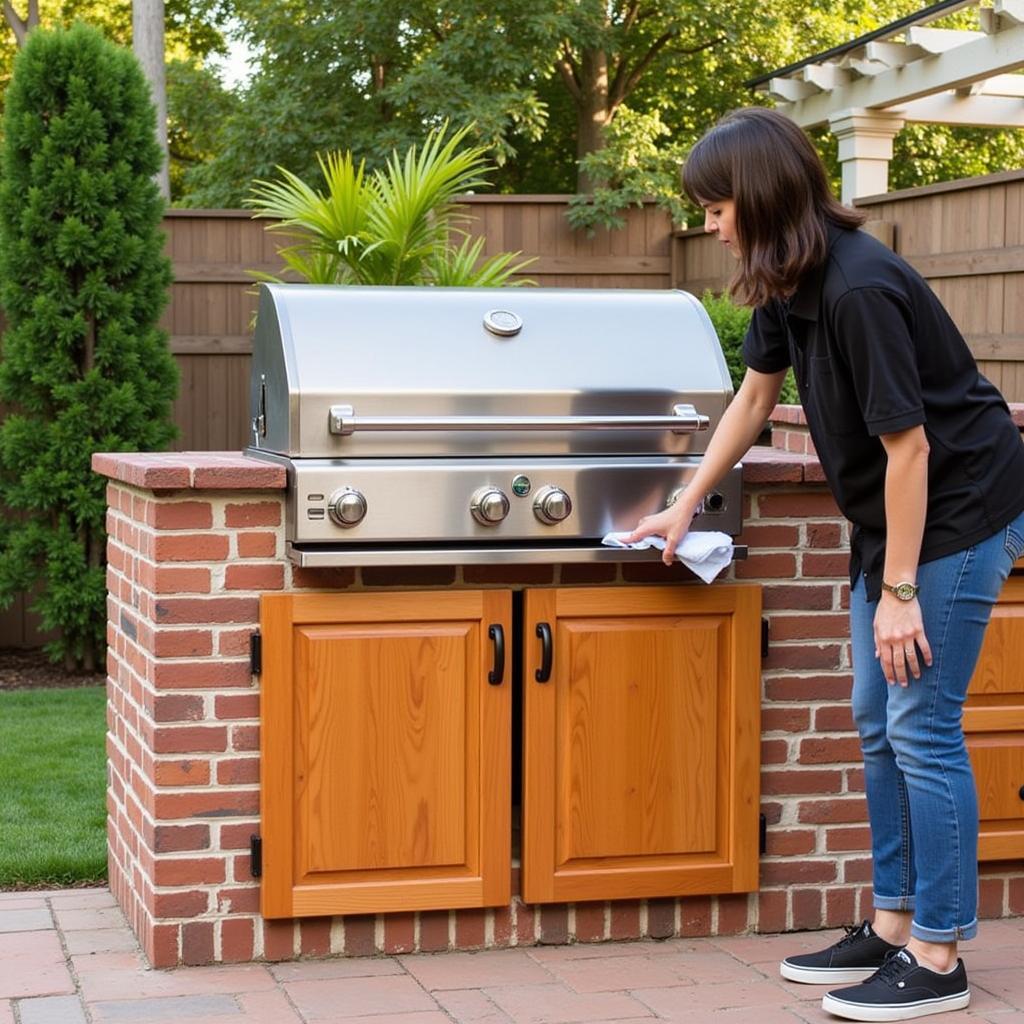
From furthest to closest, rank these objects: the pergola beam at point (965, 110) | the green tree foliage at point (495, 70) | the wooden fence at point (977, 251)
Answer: the green tree foliage at point (495, 70) < the pergola beam at point (965, 110) < the wooden fence at point (977, 251)

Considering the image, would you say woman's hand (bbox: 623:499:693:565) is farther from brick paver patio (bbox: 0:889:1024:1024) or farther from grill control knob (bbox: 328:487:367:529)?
brick paver patio (bbox: 0:889:1024:1024)

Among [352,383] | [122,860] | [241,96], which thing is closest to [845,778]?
[352,383]

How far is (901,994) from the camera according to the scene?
9.69 feet

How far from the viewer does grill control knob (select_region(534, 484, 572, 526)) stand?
320 centimetres

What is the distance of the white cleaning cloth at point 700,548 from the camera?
3.21 metres

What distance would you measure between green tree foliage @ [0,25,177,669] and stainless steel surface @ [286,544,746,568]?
399 cm

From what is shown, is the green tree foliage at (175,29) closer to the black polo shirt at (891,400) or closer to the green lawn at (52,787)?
the green lawn at (52,787)

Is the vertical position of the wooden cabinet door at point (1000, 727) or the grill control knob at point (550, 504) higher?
the grill control knob at point (550, 504)

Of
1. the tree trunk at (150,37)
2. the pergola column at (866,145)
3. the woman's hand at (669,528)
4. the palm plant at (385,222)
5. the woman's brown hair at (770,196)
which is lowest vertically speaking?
the woman's hand at (669,528)

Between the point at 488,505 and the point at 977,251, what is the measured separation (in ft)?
14.2

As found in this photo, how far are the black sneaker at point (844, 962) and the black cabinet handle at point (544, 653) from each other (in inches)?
28.7

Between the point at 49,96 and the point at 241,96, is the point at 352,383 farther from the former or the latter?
the point at 241,96

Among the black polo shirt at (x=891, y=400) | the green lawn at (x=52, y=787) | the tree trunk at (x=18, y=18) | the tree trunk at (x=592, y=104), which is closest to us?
the black polo shirt at (x=891, y=400)

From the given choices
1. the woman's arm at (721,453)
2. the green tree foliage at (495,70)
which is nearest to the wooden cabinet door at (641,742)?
the woman's arm at (721,453)
